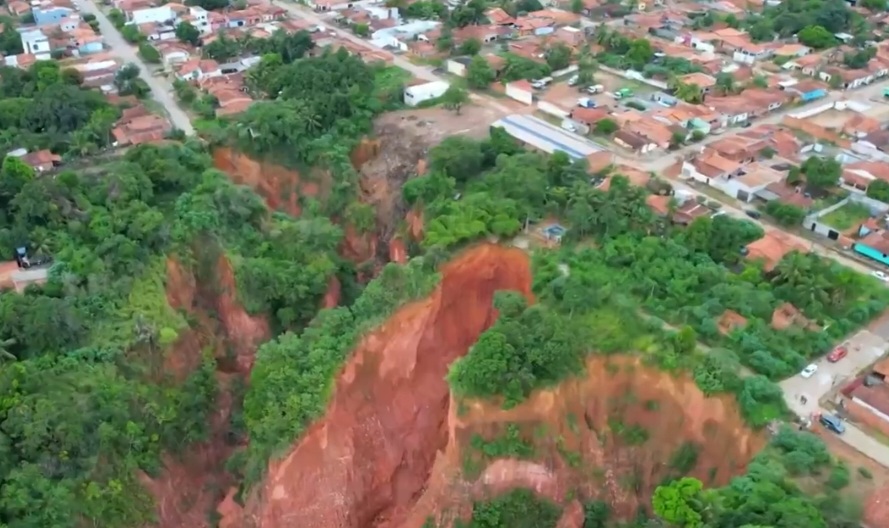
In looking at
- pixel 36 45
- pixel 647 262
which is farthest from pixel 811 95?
pixel 36 45

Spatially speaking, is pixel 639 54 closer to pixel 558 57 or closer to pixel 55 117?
pixel 558 57

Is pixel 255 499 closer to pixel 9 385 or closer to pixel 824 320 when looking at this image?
pixel 9 385

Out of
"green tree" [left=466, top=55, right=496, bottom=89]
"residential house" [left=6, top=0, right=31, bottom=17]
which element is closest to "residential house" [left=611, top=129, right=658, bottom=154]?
"green tree" [left=466, top=55, right=496, bottom=89]

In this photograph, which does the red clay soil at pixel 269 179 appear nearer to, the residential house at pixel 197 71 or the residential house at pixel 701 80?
the residential house at pixel 197 71

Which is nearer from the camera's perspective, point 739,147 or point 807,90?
point 739,147

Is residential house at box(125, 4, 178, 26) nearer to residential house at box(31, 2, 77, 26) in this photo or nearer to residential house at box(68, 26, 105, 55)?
residential house at box(68, 26, 105, 55)

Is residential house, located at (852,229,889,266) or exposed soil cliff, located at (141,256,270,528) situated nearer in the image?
exposed soil cliff, located at (141,256,270,528)
